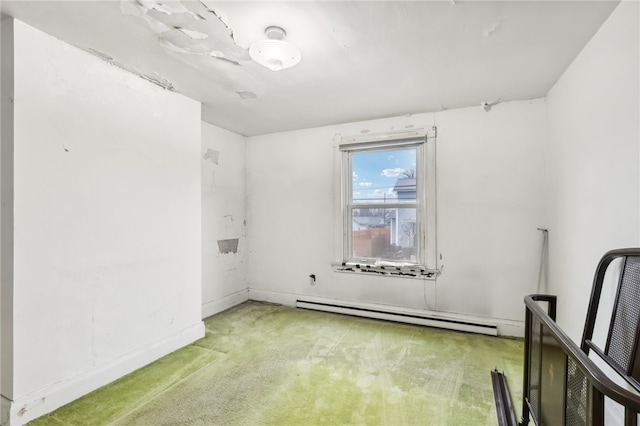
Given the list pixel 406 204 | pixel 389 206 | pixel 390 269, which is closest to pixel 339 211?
pixel 389 206

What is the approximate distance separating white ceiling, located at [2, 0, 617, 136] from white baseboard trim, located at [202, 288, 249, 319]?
7.66 ft

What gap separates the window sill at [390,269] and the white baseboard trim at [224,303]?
1397 millimetres

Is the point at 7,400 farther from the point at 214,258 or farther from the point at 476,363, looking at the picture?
the point at 476,363

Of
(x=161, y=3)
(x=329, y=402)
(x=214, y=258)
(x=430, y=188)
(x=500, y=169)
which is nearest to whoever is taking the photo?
(x=161, y=3)

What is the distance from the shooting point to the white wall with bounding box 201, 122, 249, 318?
3504 mm

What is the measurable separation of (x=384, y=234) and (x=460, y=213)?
2.84ft

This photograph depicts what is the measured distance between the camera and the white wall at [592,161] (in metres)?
1.46

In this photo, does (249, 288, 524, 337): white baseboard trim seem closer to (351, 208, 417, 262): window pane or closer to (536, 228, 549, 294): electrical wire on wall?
(536, 228, 549, 294): electrical wire on wall

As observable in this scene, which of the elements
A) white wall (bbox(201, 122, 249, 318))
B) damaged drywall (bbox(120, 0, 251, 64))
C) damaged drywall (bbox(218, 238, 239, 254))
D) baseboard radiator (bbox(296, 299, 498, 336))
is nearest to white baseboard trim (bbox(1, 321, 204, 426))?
white wall (bbox(201, 122, 249, 318))

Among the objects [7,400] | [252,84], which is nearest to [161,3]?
[252,84]

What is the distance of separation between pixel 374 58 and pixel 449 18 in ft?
1.81

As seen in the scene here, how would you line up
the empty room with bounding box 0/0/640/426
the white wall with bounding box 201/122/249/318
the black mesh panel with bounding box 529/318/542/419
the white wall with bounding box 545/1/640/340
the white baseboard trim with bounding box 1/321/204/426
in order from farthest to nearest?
the white wall with bounding box 201/122/249/318 → the white baseboard trim with bounding box 1/321/204/426 → the empty room with bounding box 0/0/640/426 → the white wall with bounding box 545/1/640/340 → the black mesh panel with bounding box 529/318/542/419

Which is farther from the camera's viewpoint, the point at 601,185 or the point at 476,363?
the point at 476,363

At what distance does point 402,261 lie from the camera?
134 inches
